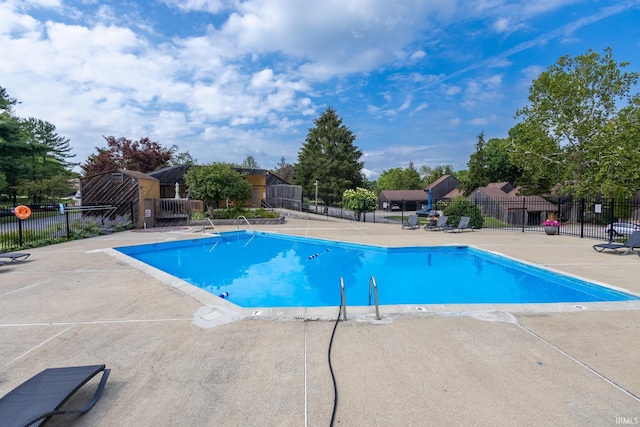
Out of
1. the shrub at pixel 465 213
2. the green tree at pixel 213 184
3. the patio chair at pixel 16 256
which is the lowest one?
the patio chair at pixel 16 256

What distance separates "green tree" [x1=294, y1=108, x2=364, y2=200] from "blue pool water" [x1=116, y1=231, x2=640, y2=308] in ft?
83.1

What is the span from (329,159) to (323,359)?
37.0 m

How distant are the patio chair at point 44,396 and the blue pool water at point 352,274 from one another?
4.03m

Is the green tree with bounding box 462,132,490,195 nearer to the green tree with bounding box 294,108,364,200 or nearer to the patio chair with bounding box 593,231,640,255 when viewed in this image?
the green tree with bounding box 294,108,364,200

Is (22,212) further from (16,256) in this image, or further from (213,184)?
(213,184)

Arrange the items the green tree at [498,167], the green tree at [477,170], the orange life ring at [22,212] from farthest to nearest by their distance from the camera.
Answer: the green tree at [498,167] → the green tree at [477,170] → the orange life ring at [22,212]

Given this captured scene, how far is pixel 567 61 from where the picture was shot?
2502 centimetres

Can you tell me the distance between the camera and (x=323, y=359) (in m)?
3.30

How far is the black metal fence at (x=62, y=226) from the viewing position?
10.6 m

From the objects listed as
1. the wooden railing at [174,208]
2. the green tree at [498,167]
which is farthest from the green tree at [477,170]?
the wooden railing at [174,208]

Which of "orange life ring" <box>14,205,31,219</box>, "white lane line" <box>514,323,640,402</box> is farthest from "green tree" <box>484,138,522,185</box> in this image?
"orange life ring" <box>14,205,31,219</box>

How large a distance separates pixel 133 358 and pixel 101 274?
4832mm

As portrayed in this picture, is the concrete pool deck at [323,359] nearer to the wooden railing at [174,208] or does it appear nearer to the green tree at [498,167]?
the wooden railing at [174,208]

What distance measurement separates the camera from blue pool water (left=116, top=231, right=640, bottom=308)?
6926mm
